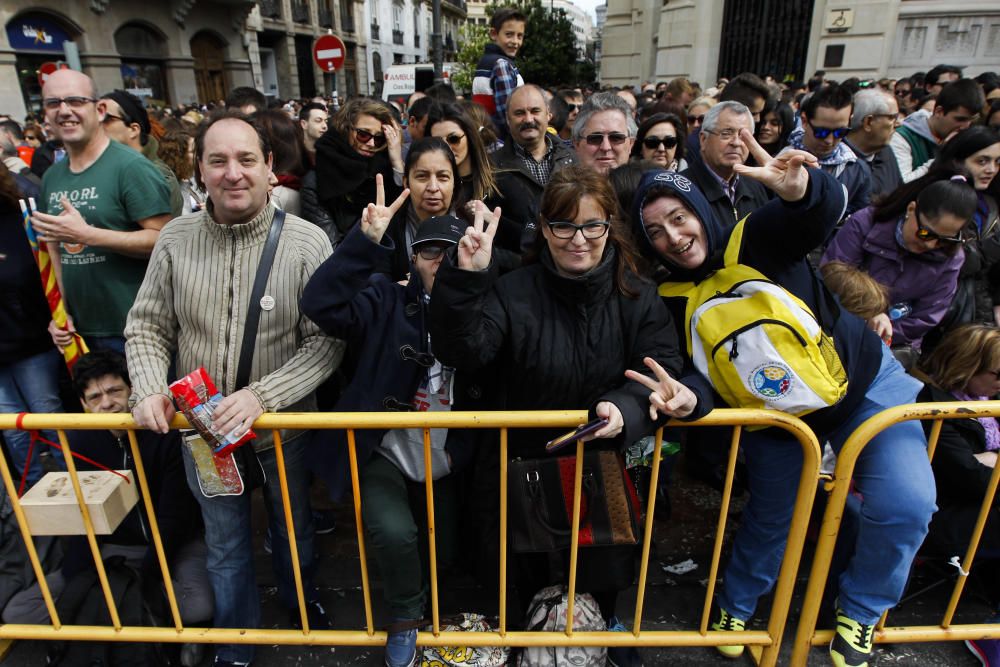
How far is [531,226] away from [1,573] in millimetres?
2916

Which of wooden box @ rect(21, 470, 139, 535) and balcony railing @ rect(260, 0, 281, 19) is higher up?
balcony railing @ rect(260, 0, 281, 19)

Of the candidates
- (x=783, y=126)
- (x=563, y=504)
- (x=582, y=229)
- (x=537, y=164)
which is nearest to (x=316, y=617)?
(x=563, y=504)

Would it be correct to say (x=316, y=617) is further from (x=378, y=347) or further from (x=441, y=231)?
(x=441, y=231)

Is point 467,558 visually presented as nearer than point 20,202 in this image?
Yes

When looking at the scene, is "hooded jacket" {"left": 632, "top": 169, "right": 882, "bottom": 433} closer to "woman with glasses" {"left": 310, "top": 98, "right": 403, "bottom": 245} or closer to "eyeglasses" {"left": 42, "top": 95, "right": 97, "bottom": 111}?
"woman with glasses" {"left": 310, "top": 98, "right": 403, "bottom": 245}

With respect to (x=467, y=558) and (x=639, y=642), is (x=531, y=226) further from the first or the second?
(x=639, y=642)

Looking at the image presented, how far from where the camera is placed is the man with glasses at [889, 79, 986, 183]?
4793 mm

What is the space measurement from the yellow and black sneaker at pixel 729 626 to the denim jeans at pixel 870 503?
13 centimetres

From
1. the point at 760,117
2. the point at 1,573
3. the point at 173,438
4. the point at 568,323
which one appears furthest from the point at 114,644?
the point at 760,117

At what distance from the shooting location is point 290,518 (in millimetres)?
2328

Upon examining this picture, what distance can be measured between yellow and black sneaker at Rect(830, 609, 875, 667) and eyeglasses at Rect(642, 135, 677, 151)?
2.80 meters

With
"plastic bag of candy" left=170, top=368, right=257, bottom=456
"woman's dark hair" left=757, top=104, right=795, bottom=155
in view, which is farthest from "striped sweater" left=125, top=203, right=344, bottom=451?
"woman's dark hair" left=757, top=104, right=795, bottom=155

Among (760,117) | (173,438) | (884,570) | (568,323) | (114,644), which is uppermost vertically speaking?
(760,117)

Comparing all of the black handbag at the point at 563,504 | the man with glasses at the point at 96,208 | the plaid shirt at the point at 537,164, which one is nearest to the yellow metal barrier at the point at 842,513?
the black handbag at the point at 563,504
